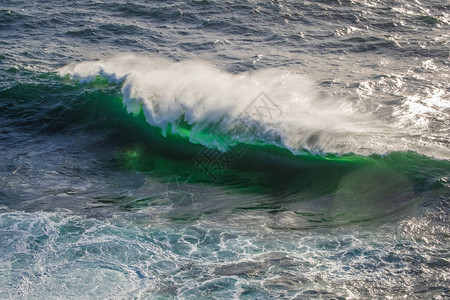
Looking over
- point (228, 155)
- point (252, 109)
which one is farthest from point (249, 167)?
point (252, 109)

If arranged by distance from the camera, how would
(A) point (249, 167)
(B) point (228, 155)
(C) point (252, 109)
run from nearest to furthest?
1. (A) point (249, 167)
2. (B) point (228, 155)
3. (C) point (252, 109)

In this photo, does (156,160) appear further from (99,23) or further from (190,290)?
(99,23)

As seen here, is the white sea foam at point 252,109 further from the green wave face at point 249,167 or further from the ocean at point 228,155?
the green wave face at point 249,167

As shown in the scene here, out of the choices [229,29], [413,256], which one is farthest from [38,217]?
[229,29]

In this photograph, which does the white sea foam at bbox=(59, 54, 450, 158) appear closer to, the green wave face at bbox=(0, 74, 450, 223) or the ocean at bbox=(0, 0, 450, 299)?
the ocean at bbox=(0, 0, 450, 299)

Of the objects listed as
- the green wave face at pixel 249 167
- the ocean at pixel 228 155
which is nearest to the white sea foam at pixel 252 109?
the ocean at pixel 228 155

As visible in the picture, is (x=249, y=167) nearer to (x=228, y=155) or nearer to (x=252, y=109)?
(x=228, y=155)

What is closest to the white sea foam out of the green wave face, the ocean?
the ocean
